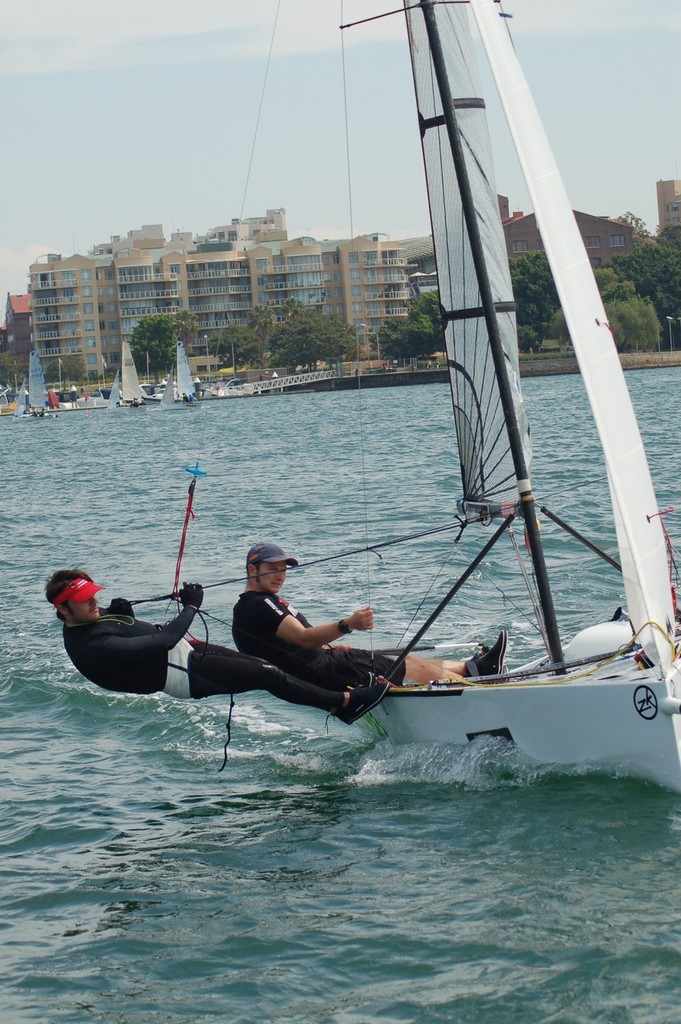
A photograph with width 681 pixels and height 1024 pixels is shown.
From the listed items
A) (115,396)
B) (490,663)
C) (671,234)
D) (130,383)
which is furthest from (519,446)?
(671,234)

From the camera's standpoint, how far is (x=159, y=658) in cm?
618

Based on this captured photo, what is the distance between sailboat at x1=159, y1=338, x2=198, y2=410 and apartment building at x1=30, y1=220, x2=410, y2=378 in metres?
34.2

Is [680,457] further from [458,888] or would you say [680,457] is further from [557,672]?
[458,888]

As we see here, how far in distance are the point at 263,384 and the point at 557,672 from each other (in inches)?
3390

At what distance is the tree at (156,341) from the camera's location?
331ft

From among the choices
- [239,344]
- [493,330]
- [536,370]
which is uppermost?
[239,344]

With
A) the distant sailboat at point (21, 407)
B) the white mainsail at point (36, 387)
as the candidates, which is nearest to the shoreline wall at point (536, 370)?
the white mainsail at point (36, 387)

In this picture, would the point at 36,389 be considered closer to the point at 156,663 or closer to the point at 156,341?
the point at 156,341

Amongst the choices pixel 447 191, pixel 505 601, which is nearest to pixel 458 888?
pixel 447 191

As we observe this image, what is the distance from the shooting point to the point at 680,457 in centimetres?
2239

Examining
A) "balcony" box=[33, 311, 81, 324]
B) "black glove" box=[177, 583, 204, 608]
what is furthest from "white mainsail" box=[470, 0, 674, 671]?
"balcony" box=[33, 311, 81, 324]

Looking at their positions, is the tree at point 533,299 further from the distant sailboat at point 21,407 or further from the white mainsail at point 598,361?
the white mainsail at point 598,361

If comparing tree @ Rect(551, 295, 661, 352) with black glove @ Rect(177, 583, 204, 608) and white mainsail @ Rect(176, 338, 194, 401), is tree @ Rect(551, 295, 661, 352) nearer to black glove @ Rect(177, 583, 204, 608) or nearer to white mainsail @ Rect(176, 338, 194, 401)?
white mainsail @ Rect(176, 338, 194, 401)

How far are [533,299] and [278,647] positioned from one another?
79186 millimetres
